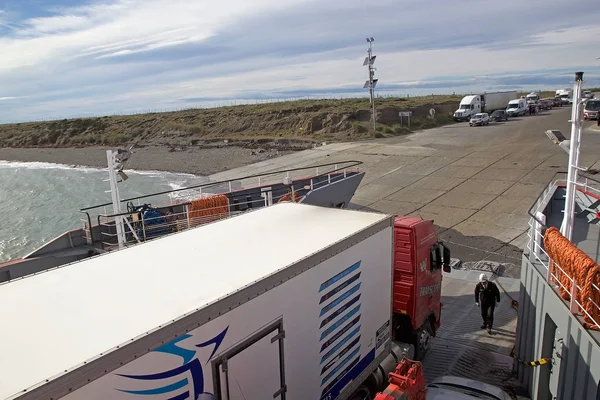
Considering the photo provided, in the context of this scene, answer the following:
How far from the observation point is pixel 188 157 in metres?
51.7

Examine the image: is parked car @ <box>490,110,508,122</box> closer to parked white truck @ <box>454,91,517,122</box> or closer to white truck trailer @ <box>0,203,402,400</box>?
parked white truck @ <box>454,91,517,122</box>

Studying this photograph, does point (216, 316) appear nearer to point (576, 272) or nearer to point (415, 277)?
point (576, 272)

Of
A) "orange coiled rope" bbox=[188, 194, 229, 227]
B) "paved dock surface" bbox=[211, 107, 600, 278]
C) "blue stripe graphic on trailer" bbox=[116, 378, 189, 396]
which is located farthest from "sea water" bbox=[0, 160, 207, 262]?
Answer: "blue stripe graphic on trailer" bbox=[116, 378, 189, 396]

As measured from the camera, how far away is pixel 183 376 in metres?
4.14

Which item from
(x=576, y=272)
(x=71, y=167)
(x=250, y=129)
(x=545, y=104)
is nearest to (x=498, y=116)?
(x=545, y=104)

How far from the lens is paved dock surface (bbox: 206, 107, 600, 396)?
32.4ft

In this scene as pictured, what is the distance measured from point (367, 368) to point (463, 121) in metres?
58.1

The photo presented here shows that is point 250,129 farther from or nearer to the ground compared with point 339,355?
nearer to the ground

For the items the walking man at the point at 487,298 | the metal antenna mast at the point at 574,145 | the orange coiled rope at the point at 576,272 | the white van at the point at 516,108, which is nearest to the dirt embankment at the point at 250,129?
the white van at the point at 516,108

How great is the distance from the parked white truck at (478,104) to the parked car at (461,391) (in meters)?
57.0

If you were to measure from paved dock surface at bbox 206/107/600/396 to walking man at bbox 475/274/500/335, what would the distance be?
34 centimetres

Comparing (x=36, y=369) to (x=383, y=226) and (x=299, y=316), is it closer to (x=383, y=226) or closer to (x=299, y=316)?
(x=299, y=316)

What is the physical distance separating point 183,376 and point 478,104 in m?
63.0

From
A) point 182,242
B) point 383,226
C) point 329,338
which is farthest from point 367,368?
point 182,242
